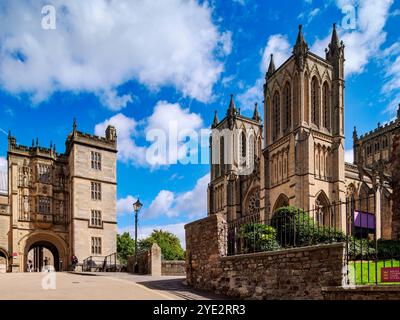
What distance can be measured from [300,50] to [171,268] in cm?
2935

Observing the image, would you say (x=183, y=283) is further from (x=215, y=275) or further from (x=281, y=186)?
(x=281, y=186)

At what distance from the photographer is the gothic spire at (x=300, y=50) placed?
43.3 m

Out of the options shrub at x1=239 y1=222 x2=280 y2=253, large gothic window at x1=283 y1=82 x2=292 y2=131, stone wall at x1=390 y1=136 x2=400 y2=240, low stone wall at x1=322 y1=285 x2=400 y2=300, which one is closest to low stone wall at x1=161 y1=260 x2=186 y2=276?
shrub at x1=239 y1=222 x2=280 y2=253

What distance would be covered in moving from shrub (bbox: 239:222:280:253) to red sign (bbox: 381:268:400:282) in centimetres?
519

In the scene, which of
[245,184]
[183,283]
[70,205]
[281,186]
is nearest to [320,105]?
[281,186]

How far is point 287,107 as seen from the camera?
4625 centimetres

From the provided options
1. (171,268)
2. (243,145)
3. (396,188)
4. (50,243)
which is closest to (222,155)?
(243,145)

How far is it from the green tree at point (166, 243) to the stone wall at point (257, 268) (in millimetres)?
44501

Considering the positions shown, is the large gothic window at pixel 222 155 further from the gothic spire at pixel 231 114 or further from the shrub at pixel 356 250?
→ the shrub at pixel 356 250

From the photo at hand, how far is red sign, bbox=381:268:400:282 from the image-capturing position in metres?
9.47

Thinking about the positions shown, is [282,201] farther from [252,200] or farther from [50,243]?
[50,243]

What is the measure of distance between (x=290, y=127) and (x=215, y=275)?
3143 cm

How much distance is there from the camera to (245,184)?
178 ft

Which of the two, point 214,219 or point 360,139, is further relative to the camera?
point 360,139
